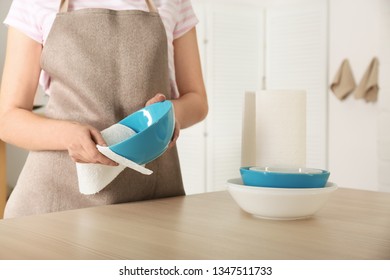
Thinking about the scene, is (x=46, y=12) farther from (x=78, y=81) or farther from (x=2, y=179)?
(x=2, y=179)

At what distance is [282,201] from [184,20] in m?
0.68

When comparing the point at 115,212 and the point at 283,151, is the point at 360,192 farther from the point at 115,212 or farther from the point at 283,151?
the point at 115,212

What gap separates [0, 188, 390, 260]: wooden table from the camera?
0.74 m

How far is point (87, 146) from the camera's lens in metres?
0.96

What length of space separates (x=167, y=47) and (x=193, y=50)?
0.13 meters

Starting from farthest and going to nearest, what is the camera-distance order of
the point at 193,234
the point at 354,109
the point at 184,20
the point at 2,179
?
the point at 354,109 → the point at 2,179 → the point at 184,20 → the point at 193,234

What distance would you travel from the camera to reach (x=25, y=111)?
124cm

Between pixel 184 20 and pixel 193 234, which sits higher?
pixel 184 20

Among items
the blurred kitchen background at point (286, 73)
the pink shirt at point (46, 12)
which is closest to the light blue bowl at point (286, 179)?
the pink shirt at point (46, 12)

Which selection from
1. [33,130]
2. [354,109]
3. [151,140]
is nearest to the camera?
[151,140]

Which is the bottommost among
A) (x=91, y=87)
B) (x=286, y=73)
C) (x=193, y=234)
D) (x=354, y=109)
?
(x=193, y=234)

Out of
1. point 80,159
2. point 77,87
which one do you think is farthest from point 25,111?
point 80,159

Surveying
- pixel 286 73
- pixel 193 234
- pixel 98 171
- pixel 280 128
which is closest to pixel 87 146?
pixel 98 171

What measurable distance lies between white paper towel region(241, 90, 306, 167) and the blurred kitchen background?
270 centimetres
